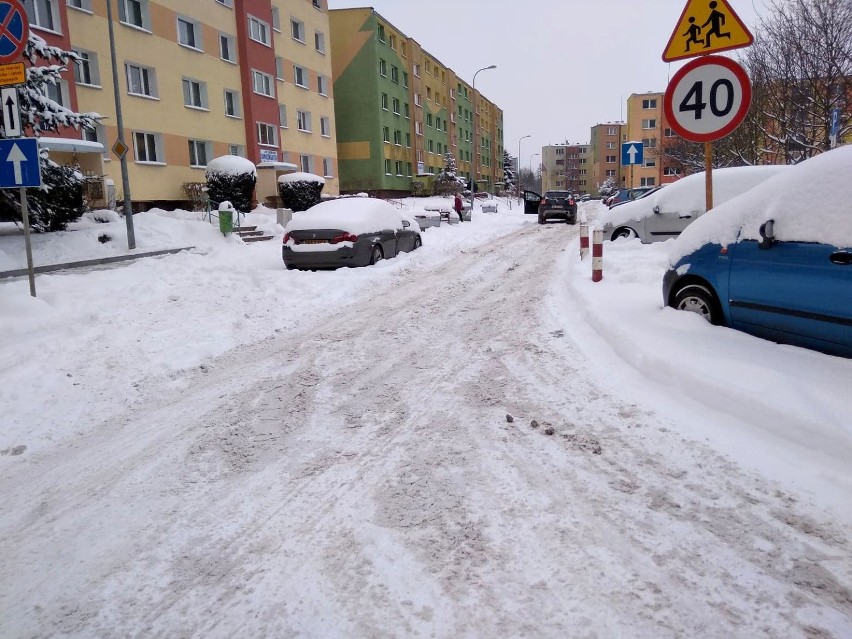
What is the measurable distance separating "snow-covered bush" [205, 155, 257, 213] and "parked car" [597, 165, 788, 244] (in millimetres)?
14085

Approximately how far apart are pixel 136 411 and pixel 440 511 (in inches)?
123

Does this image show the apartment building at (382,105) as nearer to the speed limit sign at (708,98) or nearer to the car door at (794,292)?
the speed limit sign at (708,98)

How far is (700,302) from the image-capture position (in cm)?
607

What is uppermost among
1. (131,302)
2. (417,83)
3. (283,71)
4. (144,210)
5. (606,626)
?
(417,83)

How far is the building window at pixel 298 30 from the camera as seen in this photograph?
3511 cm

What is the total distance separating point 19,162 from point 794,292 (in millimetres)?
9015

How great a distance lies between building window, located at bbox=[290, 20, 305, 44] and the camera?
115 ft

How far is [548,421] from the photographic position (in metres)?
4.39

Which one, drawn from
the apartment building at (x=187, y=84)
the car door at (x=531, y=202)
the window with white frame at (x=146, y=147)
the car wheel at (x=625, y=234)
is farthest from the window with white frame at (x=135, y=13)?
the car door at (x=531, y=202)

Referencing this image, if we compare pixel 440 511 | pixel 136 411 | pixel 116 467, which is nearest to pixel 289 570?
pixel 440 511

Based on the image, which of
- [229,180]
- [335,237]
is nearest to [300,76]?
[229,180]

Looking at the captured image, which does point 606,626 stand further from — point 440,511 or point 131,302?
point 131,302

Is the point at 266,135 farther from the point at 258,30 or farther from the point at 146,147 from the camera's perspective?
the point at 146,147

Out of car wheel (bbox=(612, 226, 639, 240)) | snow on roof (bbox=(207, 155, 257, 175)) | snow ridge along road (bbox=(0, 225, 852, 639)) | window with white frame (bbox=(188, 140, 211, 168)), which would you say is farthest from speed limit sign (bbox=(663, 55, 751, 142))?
window with white frame (bbox=(188, 140, 211, 168))
